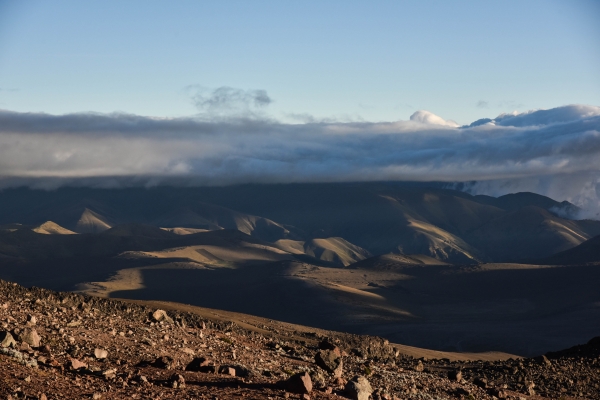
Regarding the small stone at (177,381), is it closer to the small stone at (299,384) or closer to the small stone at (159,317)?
the small stone at (299,384)

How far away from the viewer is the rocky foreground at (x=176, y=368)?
734 inches

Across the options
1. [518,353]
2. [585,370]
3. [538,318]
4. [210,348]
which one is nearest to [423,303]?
[538,318]

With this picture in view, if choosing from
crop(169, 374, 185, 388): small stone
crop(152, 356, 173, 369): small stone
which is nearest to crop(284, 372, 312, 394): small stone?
crop(169, 374, 185, 388): small stone

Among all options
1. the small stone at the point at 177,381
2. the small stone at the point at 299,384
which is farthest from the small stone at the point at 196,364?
the small stone at the point at 299,384

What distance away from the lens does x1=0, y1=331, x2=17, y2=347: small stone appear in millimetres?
20125

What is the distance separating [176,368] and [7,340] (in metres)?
4.27

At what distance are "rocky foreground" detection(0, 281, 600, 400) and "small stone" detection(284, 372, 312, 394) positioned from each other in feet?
0.08

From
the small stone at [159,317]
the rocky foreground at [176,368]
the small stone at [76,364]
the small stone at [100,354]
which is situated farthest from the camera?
the small stone at [159,317]

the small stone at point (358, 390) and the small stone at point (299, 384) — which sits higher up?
the small stone at point (299, 384)

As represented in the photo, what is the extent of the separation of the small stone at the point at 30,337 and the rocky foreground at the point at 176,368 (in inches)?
1.1

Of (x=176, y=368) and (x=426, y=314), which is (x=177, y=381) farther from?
(x=426, y=314)

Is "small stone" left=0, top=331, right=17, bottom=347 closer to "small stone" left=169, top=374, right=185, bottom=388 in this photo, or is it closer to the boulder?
"small stone" left=169, top=374, right=185, bottom=388

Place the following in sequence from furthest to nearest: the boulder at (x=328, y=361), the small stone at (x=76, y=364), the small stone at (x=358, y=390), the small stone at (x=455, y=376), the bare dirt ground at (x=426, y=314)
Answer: the bare dirt ground at (x=426, y=314), the small stone at (x=455, y=376), the boulder at (x=328, y=361), the small stone at (x=358, y=390), the small stone at (x=76, y=364)

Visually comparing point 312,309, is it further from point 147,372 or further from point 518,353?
point 147,372
